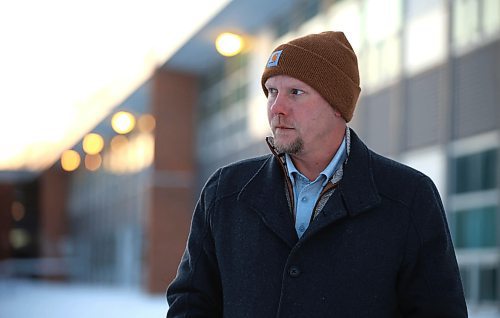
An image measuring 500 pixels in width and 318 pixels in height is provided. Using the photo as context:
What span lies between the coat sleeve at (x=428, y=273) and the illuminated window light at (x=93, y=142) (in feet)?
121

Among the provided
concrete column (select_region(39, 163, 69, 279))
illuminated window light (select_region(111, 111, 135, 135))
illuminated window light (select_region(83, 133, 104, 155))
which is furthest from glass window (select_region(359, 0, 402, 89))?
concrete column (select_region(39, 163, 69, 279))

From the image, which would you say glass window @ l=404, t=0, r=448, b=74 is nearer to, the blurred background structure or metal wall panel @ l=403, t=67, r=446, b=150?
the blurred background structure

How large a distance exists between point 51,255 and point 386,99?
40.2 meters

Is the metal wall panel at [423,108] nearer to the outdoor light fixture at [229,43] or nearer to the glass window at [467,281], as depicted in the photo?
the glass window at [467,281]

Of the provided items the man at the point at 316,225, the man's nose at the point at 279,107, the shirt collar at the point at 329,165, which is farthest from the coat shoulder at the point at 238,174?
the man's nose at the point at 279,107

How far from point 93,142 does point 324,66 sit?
123 ft

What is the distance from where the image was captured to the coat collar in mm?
2688

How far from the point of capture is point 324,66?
2865 millimetres

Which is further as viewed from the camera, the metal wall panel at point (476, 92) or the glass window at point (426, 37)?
the glass window at point (426, 37)

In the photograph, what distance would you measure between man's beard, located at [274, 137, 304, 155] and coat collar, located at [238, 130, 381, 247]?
4.1 inches

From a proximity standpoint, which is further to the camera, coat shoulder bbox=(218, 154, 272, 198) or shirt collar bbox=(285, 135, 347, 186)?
coat shoulder bbox=(218, 154, 272, 198)

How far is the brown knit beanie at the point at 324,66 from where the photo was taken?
2.84 metres

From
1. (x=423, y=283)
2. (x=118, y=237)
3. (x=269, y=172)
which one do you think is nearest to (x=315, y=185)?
(x=269, y=172)

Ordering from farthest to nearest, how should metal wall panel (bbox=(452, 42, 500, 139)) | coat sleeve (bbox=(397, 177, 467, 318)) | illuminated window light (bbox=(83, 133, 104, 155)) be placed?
1. illuminated window light (bbox=(83, 133, 104, 155))
2. metal wall panel (bbox=(452, 42, 500, 139))
3. coat sleeve (bbox=(397, 177, 467, 318))
